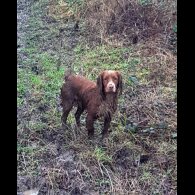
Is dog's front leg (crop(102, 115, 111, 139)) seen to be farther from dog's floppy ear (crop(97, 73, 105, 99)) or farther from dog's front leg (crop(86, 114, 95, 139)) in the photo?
dog's floppy ear (crop(97, 73, 105, 99))

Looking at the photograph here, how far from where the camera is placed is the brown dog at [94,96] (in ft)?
16.5

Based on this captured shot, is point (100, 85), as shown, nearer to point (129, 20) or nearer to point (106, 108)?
point (106, 108)

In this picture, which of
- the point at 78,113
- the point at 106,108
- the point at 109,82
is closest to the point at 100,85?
the point at 109,82

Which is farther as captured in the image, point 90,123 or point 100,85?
point 90,123

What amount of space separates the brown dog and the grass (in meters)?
0.23

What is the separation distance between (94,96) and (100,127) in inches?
24.2

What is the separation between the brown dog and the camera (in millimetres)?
5028

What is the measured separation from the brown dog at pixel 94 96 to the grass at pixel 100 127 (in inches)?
9.2

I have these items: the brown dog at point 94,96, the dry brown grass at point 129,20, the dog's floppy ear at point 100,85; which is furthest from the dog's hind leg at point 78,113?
the dry brown grass at point 129,20

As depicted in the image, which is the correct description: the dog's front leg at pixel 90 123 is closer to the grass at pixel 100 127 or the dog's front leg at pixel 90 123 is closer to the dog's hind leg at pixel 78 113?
the grass at pixel 100 127

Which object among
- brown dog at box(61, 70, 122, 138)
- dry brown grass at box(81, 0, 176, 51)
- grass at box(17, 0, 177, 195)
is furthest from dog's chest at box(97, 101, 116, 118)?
dry brown grass at box(81, 0, 176, 51)

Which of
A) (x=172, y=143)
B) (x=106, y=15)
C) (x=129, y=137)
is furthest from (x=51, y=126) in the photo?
(x=106, y=15)

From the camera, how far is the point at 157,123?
5746 mm

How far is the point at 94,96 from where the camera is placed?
17.1 feet
